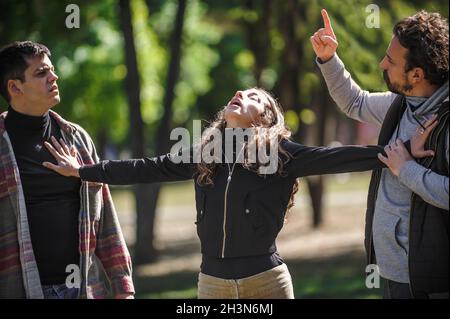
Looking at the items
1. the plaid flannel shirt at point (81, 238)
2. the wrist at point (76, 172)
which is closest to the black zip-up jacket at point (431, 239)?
the plaid flannel shirt at point (81, 238)

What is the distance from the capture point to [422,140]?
12.1ft

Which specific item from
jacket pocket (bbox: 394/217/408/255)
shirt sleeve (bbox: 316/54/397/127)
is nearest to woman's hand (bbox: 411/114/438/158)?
jacket pocket (bbox: 394/217/408/255)

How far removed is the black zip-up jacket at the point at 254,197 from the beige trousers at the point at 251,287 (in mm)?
121

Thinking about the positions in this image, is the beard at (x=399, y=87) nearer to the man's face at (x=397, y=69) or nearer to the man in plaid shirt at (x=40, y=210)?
the man's face at (x=397, y=69)

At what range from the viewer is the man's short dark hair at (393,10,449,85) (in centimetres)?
375

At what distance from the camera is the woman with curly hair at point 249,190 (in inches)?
150

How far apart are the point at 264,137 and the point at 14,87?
1364mm

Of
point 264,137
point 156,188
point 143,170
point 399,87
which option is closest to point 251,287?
point 264,137

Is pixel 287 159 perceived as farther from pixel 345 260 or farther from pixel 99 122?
pixel 99 122

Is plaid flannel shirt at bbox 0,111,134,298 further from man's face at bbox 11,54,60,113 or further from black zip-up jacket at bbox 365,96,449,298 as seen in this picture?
black zip-up jacket at bbox 365,96,449,298

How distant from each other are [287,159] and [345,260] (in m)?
8.92

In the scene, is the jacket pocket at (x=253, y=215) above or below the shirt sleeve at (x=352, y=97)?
below

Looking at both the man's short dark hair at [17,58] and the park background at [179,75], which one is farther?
the park background at [179,75]

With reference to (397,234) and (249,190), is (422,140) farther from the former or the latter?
(249,190)
